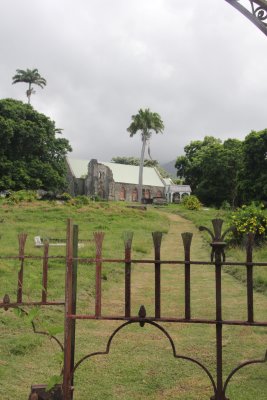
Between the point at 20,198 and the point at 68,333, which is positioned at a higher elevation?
the point at 20,198

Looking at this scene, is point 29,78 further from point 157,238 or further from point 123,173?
point 157,238

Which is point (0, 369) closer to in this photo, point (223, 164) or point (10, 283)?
point (10, 283)

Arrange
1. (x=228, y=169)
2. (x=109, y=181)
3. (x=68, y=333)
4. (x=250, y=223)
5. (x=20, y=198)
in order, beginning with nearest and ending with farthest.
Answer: (x=68, y=333) < (x=250, y=223) < (x=20, y=198) < (x=228, y=169) < (x=109, y=181)

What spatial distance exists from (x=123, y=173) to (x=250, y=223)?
46.3 meters

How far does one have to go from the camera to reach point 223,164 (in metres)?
44.5

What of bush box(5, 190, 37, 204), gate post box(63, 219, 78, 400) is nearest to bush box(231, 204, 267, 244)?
gate post box(63, 219, 78, 400)

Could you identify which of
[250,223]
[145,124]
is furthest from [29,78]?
[250,223]

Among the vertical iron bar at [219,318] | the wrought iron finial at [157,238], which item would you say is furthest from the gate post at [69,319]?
the vertical iron bar at [219,318]

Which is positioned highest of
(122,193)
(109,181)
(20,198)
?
(109,181)

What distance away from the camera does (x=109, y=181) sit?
5288 centimetres

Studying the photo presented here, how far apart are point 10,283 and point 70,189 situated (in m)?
47.9

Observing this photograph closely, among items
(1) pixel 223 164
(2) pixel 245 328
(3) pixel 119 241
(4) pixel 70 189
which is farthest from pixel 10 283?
(4) pixel 70 189

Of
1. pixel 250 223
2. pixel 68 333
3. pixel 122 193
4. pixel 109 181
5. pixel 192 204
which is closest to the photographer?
pixel 68 333

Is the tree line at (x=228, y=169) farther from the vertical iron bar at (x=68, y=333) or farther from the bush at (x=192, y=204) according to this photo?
the vertical iron bar at (x=68, y=333)
